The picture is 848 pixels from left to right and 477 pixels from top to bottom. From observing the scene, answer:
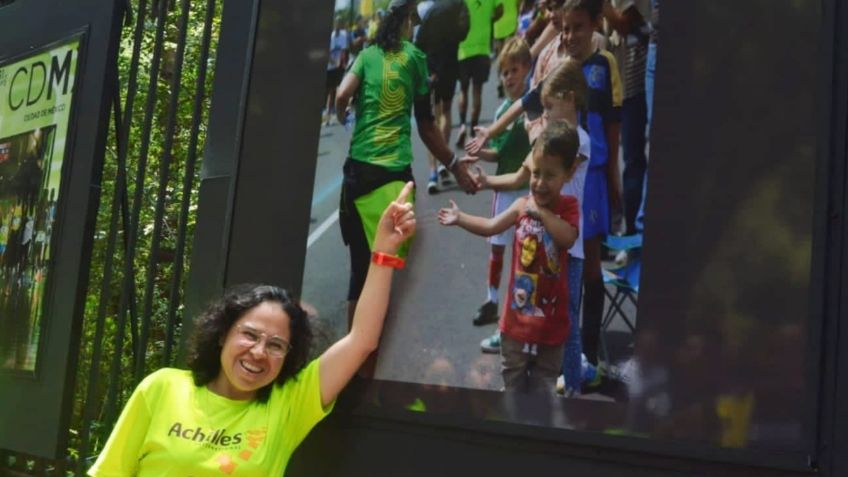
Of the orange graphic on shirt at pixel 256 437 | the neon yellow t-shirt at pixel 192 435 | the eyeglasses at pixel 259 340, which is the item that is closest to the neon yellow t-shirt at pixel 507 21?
the eyeglasses at pixel 259 340

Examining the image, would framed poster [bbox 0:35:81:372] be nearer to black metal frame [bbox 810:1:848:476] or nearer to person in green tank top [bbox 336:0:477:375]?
person in green tank top [bbox 336:0:477:375]

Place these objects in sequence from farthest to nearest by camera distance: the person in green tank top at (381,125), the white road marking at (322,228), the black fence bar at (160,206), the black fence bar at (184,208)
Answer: the black fence bar at (160,206) → the black fence bar at (184,208) → the white road marking at (322,228) → the person in green tank top at (381,125)

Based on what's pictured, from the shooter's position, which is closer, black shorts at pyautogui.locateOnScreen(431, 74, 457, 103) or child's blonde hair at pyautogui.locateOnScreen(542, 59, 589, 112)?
A: child's blonde hair at pyautogui.locateOnScreen(542, 59, 589, 112)

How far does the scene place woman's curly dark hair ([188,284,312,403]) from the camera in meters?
3.00

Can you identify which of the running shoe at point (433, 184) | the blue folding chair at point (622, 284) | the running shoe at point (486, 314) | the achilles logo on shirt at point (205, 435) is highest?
the running shoe at point (433, 184)

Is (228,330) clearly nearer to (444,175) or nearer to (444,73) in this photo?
(444,175)

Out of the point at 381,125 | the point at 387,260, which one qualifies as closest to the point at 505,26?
the point at 381,125

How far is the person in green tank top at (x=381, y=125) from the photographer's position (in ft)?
11.3

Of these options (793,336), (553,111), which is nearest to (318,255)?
(553,111)

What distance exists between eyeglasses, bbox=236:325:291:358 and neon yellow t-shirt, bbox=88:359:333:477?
17cm

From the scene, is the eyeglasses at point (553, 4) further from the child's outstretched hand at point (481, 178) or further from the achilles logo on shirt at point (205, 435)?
the achilles logo on shirt at point (205, 435)

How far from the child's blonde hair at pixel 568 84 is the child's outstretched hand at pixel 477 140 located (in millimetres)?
269

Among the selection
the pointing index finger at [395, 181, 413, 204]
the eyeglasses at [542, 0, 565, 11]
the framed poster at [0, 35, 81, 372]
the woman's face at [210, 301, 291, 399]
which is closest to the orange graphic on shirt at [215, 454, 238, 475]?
the woman's face at [210, 301, 291, 399]

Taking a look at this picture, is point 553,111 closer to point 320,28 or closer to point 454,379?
point 454,379
